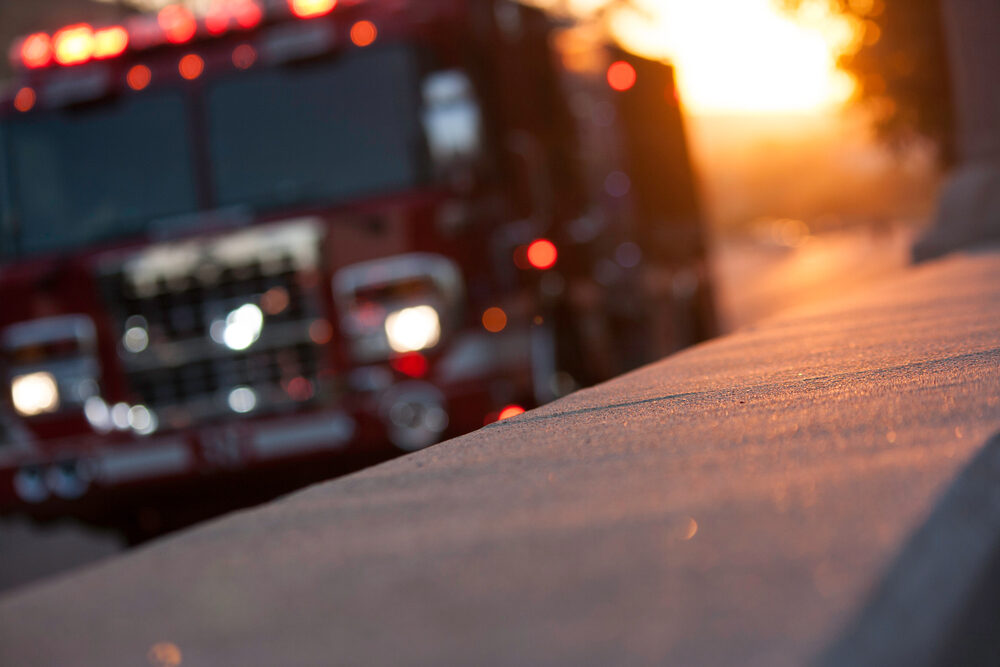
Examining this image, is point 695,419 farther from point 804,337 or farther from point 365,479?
point 804,337

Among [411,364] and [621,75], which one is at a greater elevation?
[621,75]

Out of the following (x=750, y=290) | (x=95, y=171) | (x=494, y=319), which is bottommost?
(x=750, y=290)

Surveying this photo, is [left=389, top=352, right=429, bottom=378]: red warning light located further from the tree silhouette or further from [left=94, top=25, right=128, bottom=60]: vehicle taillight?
the tree silhouette

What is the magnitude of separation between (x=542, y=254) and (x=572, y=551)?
5.76m

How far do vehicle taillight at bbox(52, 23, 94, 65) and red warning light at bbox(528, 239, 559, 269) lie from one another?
2.68 m

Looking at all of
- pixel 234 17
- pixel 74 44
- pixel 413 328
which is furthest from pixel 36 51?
pixel 413 328

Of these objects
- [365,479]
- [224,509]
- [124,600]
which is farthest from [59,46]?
[124,600]

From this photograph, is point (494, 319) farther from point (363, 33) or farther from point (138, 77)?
point (138, 77)

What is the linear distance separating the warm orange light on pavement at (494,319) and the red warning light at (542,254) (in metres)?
0.44

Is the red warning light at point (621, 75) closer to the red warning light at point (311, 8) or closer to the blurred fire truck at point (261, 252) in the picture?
the blurred fire truck at point (261, 252)

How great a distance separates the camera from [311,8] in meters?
7.19

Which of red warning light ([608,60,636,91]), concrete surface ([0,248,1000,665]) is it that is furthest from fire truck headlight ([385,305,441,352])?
concrete surface ([0,248,1000,665])

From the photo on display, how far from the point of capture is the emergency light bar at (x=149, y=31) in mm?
7258

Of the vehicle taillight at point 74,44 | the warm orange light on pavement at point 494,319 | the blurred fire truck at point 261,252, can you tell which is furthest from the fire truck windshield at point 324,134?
the vehicle taillight at point 74,44
